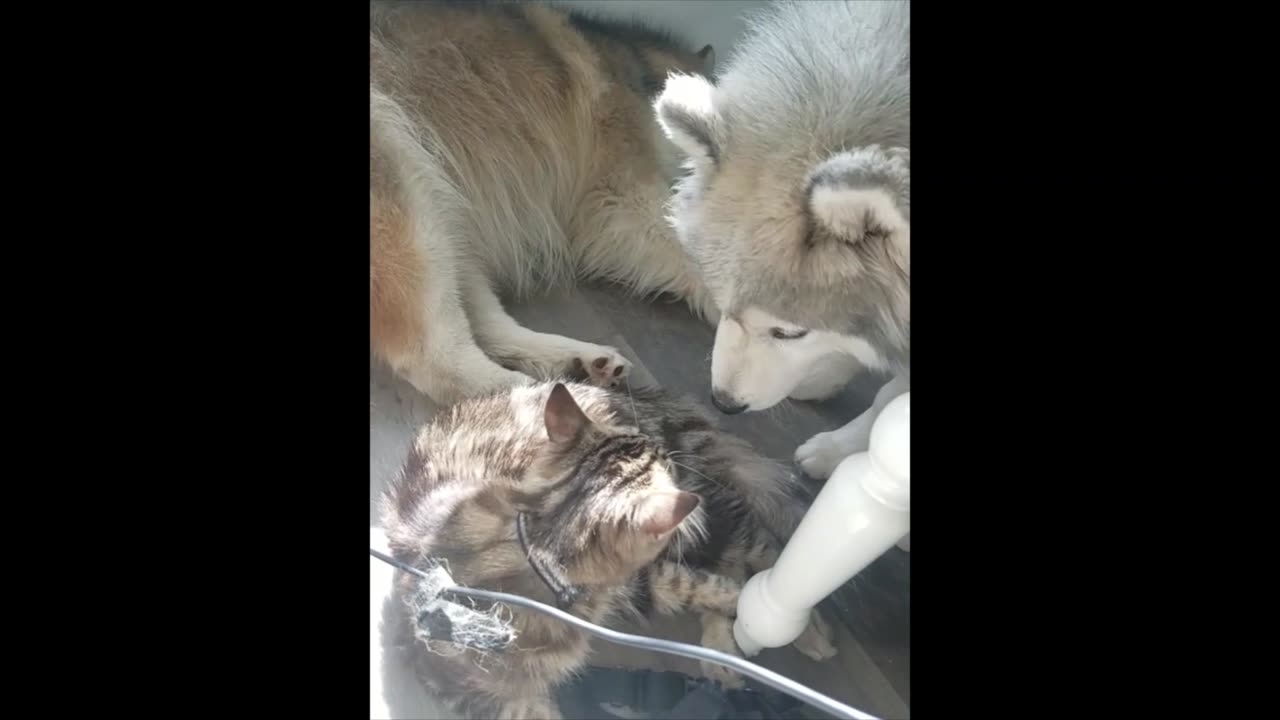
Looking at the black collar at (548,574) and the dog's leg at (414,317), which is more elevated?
the dog's leg at (414,317)

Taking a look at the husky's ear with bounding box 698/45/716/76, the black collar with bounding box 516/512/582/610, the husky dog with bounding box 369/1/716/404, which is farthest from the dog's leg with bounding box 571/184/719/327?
the black collar with bounding box 516/512/582/610

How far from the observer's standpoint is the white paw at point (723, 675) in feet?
2.37

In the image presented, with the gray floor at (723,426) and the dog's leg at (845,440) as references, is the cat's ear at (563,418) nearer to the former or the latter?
the gray floor at (723,426)

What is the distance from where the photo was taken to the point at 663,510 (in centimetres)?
72

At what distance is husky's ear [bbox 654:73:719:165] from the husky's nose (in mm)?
207

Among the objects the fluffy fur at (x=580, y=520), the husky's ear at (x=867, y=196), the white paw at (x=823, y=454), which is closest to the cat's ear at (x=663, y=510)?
the fluffy fur at (x=580, y=520)

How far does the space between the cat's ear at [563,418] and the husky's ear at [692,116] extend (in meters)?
0.25

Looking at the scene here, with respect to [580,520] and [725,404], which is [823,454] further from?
[580,520]

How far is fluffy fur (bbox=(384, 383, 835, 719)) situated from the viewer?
0.72m

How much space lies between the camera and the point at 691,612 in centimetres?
73
